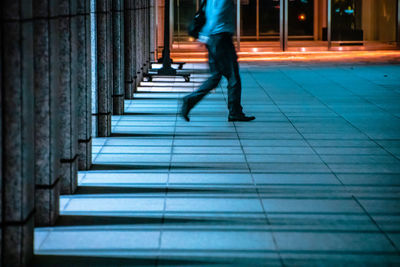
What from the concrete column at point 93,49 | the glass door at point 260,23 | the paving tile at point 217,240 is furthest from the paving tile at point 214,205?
the glass door at point 260,23

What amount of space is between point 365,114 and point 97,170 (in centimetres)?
486

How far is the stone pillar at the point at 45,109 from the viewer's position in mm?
4582

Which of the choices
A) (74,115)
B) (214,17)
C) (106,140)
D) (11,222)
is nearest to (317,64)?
(214,17)

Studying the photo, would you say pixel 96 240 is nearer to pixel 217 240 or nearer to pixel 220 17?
pixel 217 240

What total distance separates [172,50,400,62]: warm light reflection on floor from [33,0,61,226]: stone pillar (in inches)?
672

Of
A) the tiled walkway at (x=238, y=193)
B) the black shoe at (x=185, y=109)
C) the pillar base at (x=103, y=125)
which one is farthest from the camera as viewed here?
the black shoe at (x=185, y=109)

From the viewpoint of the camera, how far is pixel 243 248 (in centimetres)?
422

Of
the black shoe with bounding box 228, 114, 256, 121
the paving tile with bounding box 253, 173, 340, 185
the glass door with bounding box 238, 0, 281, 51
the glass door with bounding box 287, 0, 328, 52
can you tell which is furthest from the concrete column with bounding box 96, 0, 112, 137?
the glass door with bounding box 287, 0, 328, 52

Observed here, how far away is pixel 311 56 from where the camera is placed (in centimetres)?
2298

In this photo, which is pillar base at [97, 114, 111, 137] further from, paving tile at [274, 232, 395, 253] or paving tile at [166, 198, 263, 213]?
paving tile at [274, 232, 395, 253]

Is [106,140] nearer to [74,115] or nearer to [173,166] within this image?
[173,166]

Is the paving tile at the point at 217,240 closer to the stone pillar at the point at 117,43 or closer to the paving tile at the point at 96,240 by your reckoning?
the paving tile at the point at 96,240

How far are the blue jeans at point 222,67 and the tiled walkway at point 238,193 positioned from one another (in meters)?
0.39

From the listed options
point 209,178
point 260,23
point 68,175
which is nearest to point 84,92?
point 68,175
